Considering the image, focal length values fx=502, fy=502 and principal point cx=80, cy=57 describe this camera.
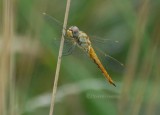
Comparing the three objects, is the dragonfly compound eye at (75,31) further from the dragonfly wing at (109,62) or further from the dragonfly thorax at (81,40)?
the dragonfly wing at (109,62)

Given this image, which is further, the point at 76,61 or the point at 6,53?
the point at 76,61

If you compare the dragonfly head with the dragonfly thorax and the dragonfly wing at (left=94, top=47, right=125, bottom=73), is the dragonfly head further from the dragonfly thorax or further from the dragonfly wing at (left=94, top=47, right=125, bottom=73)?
the dragonfly wing at (left=94, top=47, right=125, bottom=73)

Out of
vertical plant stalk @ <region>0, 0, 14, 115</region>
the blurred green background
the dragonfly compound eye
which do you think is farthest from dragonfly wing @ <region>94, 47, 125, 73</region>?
vertical plant stalk @ <region>0, 0, 14, 115</region>

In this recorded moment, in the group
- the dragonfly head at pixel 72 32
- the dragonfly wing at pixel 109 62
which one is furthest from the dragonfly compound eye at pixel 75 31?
the dragonfly wing at pixel 109 62

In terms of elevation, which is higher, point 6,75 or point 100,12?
point 100,12

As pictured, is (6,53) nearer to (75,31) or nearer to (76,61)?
(75,31)

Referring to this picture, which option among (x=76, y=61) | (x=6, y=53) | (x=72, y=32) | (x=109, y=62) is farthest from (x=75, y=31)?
(x=76, y=61)

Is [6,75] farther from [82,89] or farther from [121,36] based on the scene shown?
[121,36]

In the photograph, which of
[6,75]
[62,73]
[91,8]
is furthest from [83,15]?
[6,75]
